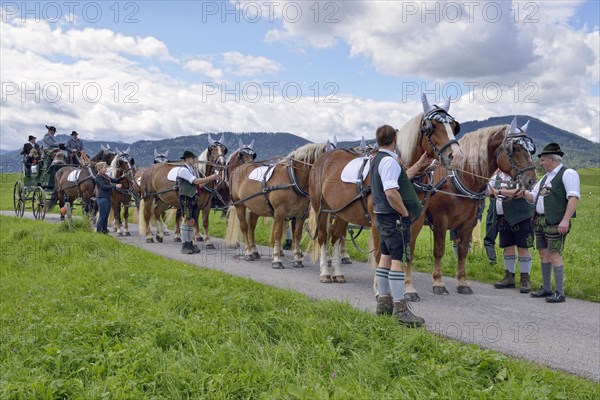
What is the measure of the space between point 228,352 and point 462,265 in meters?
4.58

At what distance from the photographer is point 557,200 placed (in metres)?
6.81

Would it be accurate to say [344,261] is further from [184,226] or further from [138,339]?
[138,339]

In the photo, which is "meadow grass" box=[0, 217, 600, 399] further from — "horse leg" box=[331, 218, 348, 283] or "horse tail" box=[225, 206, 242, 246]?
"horse tail" box=[225, 206, 242, 246]

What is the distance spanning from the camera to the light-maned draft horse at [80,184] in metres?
15.4

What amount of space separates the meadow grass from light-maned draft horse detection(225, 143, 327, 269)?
323 centimetres

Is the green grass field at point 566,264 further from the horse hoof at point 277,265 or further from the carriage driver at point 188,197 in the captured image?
the carriage driver at point 188,197

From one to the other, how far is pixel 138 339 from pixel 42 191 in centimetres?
1563

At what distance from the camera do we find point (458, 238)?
7.86m

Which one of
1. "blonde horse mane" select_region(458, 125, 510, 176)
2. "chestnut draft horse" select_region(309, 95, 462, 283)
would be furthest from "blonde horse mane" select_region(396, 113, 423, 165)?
"blonde horse mane" select_region(458, 125, 510, 176)

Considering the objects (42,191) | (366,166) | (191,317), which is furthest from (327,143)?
(42,191)

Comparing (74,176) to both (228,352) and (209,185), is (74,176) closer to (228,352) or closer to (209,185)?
(209,185)

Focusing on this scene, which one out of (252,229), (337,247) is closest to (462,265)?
(337,247)

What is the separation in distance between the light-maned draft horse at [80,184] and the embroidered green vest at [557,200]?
12.4m

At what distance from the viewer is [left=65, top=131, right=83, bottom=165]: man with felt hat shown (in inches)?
702
